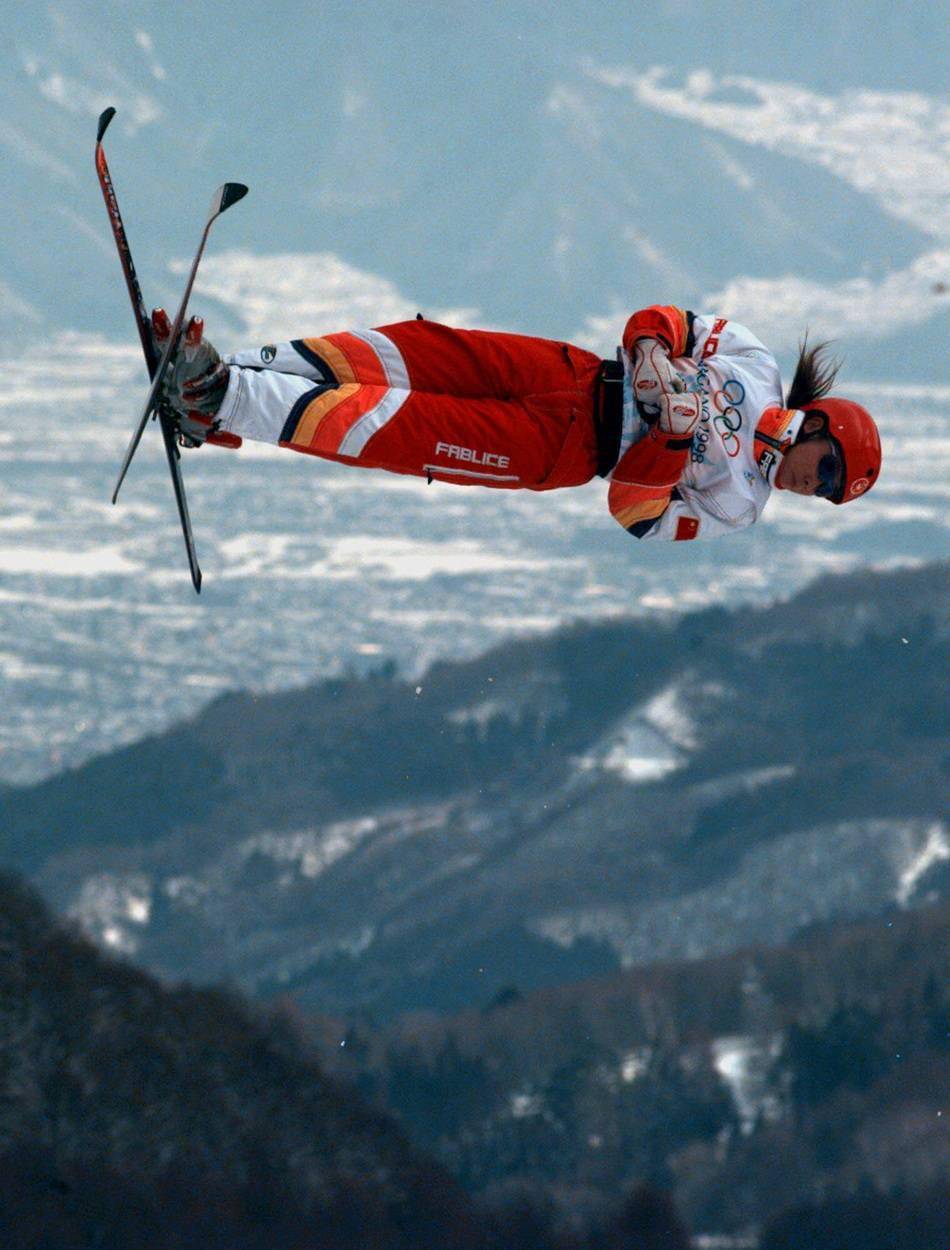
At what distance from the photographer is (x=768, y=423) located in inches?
627

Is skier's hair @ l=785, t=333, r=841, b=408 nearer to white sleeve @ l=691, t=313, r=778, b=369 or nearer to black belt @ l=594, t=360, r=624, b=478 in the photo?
white sleeve @ l=691, t=313, r=778, b=369

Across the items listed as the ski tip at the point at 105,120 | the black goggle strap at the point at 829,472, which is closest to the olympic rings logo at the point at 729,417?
the black goggle strap at the point at 829,472

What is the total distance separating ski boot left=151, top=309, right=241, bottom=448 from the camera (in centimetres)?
1405

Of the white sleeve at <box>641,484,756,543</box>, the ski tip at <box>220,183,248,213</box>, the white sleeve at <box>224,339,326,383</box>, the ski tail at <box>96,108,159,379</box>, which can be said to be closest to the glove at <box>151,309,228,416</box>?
the ski tail at <box>96,108,159,379</box>

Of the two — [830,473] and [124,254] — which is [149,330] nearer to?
[124,254]

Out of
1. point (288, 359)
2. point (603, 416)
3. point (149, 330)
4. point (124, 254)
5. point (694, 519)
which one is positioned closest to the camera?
point (149, 330)

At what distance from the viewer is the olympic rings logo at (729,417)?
52.6 ft

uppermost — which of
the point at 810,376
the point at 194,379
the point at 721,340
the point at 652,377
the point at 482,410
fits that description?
the point at 721,340

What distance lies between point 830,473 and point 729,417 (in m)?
0.99

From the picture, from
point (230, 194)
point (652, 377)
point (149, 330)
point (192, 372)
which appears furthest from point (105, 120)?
point (652, 377)

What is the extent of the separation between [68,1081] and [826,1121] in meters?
72.7

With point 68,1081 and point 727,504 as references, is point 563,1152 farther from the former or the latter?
point 727,504

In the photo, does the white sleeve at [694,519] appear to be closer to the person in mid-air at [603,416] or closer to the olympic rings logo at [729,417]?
the person in mid-air at [603,416]

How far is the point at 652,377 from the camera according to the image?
614 inches
